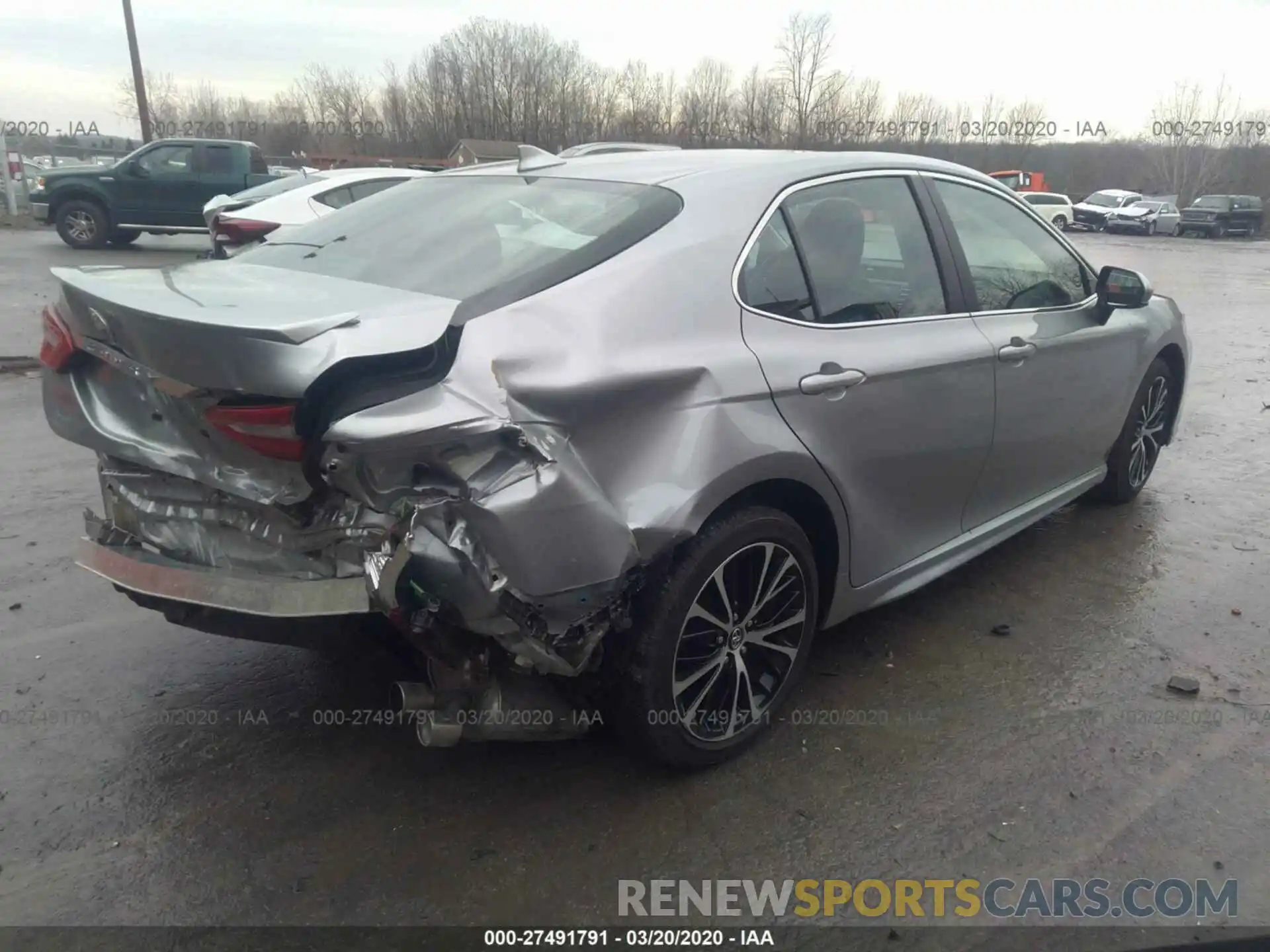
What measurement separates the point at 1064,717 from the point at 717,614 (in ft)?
4.47

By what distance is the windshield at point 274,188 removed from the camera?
11.3 m

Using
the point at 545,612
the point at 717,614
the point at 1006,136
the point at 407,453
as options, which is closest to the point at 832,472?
the point at 717,614

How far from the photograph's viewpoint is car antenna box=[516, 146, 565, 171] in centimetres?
348

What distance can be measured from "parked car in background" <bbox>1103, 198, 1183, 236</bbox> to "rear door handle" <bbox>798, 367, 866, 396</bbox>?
39.3 metres

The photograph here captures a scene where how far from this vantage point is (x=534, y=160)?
141 inches

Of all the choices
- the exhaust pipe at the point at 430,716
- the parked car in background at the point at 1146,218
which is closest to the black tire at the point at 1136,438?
the exhaust pipe at the point at 430,716

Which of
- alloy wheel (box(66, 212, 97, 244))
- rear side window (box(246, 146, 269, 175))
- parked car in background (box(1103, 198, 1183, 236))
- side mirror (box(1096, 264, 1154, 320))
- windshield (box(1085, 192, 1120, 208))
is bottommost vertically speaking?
parked car in background (box(1103, 198, 1183, 236))

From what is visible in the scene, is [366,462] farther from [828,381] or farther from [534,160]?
[534,160]

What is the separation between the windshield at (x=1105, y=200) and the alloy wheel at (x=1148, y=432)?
37.1 metres

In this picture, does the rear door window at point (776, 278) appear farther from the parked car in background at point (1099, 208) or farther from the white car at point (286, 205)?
the parked car in background at point (1099, 208)

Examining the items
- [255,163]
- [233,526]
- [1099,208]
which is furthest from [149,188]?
[1099,208]

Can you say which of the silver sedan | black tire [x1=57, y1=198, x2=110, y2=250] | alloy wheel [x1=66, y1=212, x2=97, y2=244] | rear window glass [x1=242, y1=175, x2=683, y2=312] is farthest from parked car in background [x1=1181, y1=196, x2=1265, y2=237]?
rear window glass [x1=242, y1=175, x2=683, y2=312]

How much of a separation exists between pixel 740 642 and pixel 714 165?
1.53 metres

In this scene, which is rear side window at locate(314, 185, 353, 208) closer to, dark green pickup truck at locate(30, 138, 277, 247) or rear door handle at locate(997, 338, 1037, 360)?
dark green pickup truck at locate(30, 138, 277, 247)
